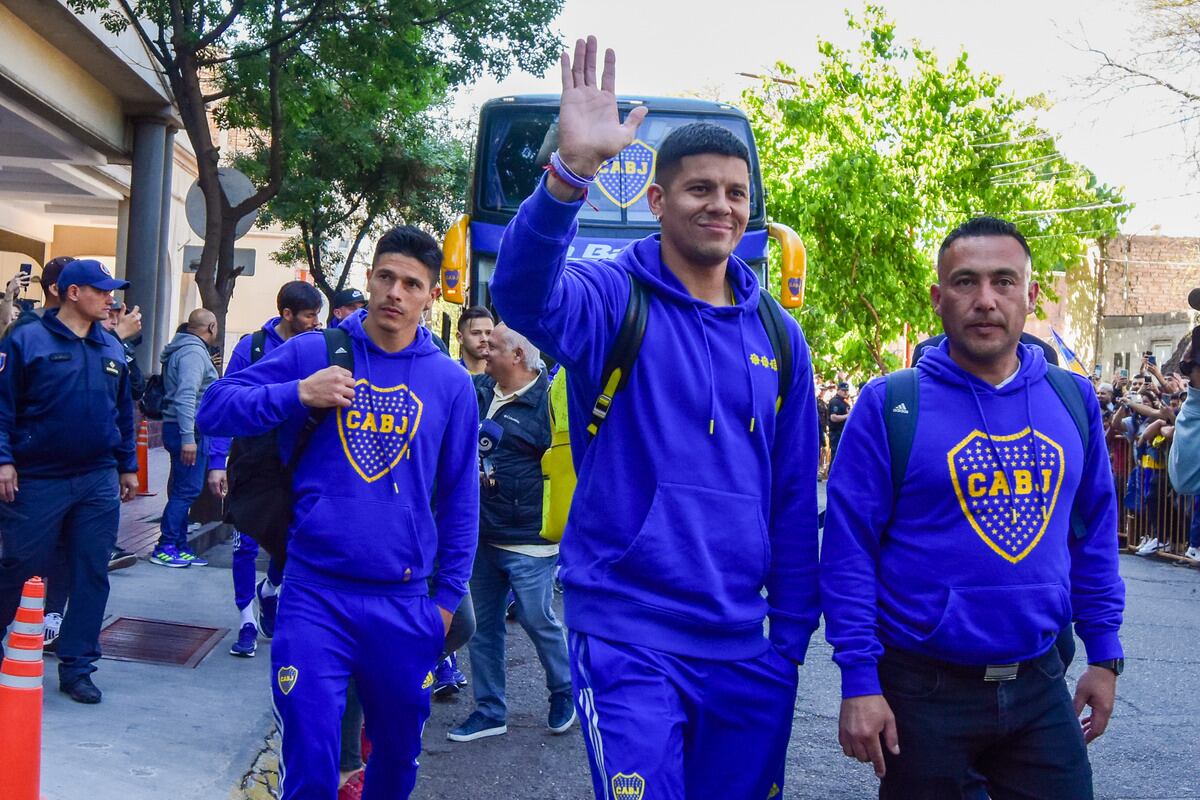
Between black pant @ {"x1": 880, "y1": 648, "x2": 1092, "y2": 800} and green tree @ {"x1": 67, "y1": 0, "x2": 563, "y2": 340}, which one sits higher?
green tree @ {"x1": 67, "y1": 0, "x2": 563, "y2": 340}

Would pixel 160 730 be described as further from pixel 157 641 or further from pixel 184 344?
pixel 184 344

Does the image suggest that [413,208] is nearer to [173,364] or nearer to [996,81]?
[996,81]

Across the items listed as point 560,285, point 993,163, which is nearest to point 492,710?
point 560,285

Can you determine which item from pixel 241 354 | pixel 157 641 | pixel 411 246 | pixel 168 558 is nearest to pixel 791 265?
pixel 168 558

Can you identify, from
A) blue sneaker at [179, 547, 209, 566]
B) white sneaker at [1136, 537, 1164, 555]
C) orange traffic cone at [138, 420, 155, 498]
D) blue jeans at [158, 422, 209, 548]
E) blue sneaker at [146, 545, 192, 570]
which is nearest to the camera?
blue jeans at [158, 422, 209, 548]

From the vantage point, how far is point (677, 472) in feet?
10.1

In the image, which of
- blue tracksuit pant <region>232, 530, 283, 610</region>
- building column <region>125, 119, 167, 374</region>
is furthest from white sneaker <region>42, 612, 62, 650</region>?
building column <region>125, 119, 167, 374</region>

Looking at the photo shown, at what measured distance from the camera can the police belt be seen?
125 inches

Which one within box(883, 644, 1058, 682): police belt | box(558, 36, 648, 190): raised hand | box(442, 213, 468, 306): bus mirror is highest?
box(442, 213, 468, 306): bus mirror

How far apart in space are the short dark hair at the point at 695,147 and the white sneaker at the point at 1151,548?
14.1 meters

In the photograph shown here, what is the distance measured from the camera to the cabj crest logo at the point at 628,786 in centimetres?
292

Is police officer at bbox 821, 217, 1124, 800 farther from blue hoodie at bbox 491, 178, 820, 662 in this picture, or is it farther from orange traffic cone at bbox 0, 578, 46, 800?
orange traffic cone at bbox 0, 578, 46, 800

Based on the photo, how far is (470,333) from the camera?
Answer: 8539 millimetres

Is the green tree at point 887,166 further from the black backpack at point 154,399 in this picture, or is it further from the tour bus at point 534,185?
the black backpack at point 154,399
